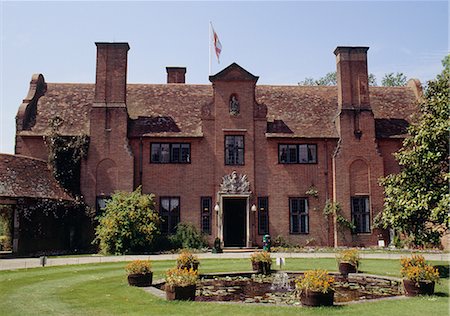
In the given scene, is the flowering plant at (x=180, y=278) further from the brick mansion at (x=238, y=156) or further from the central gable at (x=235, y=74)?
the central gable at (x=235, y=74)

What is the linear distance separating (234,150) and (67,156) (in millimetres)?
10167

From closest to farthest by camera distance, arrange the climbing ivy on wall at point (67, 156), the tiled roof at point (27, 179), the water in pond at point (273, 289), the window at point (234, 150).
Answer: the water in pond at point (273, 289)
the tiled roof at point (27, 179)
the climbing ivy on wall at point (67, 156)
the window at point (234, 150)

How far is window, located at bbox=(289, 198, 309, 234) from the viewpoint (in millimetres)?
28250

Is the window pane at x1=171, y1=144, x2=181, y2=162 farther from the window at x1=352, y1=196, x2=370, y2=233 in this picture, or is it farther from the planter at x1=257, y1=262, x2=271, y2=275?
the planter at x1=257, y1=262, x2=271, y2=275

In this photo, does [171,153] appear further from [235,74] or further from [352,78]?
[352,78]

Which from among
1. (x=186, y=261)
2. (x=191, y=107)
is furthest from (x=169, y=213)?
(x=186, y=261)

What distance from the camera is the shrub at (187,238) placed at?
1045 inches

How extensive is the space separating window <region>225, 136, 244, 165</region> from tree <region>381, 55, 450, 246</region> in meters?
12.5

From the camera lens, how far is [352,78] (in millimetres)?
29609

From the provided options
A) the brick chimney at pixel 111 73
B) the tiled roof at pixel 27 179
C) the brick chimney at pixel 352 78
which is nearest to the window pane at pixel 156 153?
the brick chimney at pixel 111 73

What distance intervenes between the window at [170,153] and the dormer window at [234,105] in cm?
350

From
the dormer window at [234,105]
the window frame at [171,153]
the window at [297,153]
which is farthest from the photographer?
the dormer window at [234,105]

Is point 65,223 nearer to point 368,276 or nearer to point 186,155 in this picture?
point 186,155

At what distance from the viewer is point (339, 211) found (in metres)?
28.0
